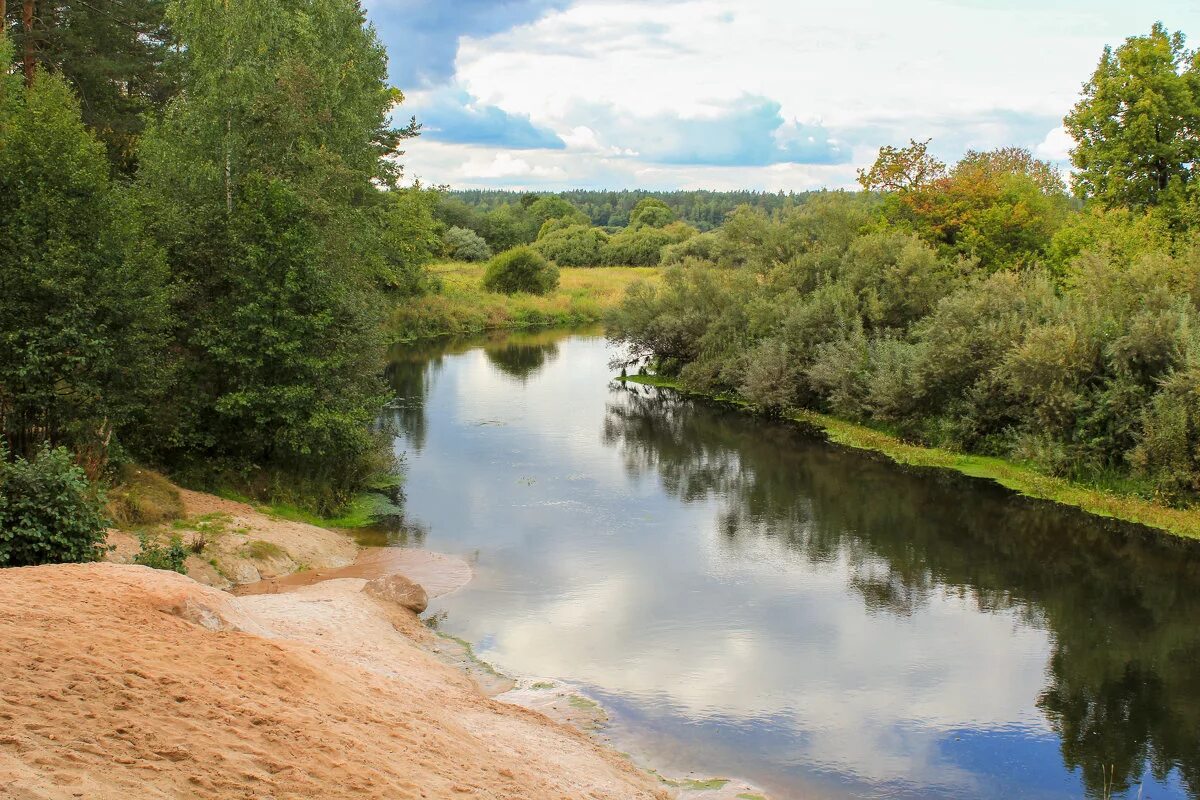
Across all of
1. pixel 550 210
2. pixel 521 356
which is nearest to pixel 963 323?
pixel 521 356

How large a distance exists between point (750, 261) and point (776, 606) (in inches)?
1082

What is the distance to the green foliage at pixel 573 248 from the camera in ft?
352

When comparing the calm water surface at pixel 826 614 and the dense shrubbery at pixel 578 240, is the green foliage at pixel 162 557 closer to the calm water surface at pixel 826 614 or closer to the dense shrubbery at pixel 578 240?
the calm water surface at pixel 826 614

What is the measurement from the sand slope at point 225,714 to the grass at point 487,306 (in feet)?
155

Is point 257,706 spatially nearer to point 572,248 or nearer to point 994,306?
point 994,306

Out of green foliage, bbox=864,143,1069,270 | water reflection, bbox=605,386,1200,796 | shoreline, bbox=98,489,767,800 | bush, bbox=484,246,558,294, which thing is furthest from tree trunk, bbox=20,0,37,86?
bush, bbox=484,246,558,294

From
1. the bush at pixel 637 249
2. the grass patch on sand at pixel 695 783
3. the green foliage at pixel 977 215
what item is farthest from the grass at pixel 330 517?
the bush at pixel 637 249

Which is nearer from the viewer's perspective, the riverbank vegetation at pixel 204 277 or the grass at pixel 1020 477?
the riverbank vegetation at pixel 204 277

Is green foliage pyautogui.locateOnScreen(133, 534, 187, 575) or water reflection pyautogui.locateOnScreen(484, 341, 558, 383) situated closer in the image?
green foliage pyautogui.locateOnScreen(133, 534, 187, 575)

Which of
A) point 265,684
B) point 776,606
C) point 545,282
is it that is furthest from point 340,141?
point 545,282

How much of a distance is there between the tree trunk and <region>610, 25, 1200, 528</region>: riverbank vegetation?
26381mm

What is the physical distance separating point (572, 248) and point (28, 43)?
80808mm

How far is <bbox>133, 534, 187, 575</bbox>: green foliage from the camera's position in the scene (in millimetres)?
14992

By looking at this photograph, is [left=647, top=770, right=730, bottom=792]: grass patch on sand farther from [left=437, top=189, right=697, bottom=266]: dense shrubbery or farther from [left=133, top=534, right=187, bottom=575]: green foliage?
[left=437, top=189, right=697, bottom=266]: dense shrubbery
